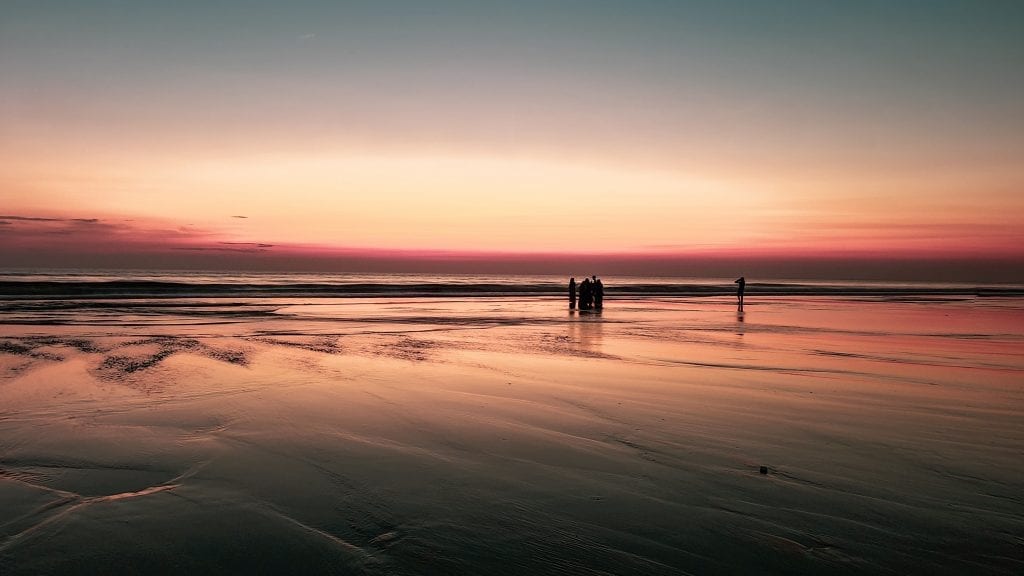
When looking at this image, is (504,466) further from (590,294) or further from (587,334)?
(590,294)

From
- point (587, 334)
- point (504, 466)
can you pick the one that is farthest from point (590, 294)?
point (504, 466)

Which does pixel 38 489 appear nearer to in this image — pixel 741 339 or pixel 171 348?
pixel 171 348

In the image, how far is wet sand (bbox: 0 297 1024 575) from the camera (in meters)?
4.31

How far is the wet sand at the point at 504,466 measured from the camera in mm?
4312

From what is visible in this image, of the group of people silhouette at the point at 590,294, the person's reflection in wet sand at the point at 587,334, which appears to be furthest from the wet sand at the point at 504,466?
the group of people silhouette at the point at 590,294

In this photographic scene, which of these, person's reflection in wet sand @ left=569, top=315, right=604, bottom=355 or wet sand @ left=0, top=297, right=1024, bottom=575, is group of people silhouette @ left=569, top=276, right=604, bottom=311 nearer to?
person's reflection in wet sand @ left=569, top=315, right=604, bottom=355

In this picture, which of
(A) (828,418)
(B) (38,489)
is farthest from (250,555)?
(A) (828,418)

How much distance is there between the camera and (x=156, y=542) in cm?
441

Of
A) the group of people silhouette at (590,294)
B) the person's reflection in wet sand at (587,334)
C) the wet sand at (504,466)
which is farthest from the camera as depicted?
the group of people silhouette at (590,294)

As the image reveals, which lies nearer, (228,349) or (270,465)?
(270,465)

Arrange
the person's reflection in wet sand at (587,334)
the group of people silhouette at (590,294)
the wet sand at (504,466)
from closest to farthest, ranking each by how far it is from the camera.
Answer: the wet sand at (504,466), the person's reflection in wet sand at (587,334), the group of people silhouette at (590,294)

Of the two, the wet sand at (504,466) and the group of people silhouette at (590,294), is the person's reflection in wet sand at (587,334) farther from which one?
the group of people silhouette at (590,294)

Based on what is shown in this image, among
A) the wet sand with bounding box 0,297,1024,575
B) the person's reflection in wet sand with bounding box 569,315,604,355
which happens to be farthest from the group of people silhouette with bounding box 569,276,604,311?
the wet sand with bounding box 0,297,1024,575

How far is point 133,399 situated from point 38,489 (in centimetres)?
392
